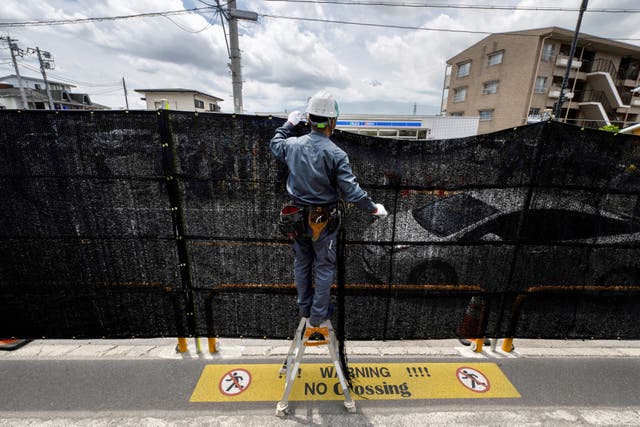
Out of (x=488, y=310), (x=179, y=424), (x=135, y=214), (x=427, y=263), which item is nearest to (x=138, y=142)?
(x=135, y=214)

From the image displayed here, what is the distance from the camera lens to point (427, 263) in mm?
2850

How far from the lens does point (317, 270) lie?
2285 millimetres

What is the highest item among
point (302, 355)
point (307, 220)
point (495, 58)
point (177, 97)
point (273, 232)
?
point (495, 58)

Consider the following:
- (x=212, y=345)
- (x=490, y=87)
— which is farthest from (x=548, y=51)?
(x=212, y=345)

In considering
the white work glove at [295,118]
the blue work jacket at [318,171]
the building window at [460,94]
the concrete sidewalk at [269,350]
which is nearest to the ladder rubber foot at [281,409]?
the concrete sidewalk at [269,350]

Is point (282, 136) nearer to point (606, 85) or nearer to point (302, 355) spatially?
point (302, 355)

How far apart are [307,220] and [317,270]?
16.8 inches

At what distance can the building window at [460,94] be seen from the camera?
33094 millimetres

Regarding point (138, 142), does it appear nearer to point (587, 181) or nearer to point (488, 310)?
point (488, 310)

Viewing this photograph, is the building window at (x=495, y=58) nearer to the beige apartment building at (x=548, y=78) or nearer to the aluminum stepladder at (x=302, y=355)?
the beige apartment building at (x=548, y=78)

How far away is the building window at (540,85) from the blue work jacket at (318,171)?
33563 mm

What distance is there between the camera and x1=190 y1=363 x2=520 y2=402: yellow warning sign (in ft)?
8.42

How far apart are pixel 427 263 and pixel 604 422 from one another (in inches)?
73.5

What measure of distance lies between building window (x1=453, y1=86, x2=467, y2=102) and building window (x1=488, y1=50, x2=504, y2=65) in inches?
156
